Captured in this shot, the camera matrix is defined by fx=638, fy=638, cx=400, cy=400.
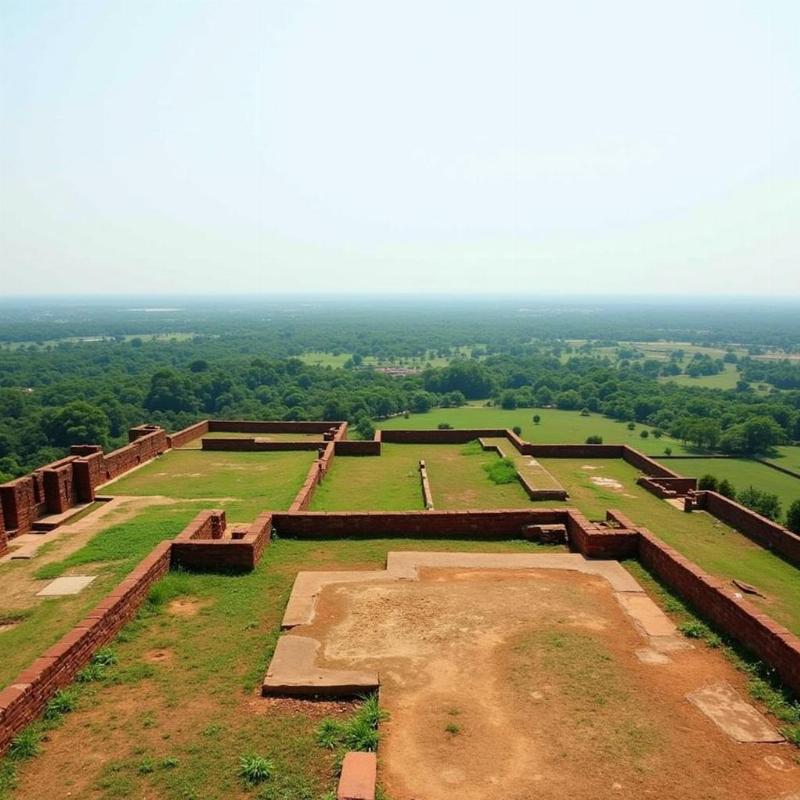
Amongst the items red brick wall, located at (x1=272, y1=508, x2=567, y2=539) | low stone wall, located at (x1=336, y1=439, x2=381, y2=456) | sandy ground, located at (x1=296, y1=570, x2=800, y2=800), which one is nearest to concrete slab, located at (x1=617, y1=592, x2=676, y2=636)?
sandy ground, located at (x1=296, y1=570, x2=800, y2=800)

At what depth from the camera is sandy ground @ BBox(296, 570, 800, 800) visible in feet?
15.6

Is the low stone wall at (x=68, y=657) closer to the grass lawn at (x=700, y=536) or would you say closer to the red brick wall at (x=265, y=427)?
the grass lawn at (x=700, y=536)

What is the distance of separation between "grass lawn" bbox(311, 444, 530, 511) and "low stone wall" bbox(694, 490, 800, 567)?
445 centimetres

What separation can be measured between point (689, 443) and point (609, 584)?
2112 inches

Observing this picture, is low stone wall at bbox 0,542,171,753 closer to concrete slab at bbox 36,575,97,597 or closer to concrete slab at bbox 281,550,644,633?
concrete slab at bbox 36,575,97,597

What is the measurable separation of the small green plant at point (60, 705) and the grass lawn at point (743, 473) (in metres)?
40.1

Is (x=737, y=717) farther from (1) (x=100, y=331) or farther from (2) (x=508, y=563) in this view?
(1) (x=100, y=331)

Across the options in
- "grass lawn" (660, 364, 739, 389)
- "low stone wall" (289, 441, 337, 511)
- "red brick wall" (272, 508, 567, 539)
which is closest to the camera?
"red brick wall" (272, 508, 567, 539)

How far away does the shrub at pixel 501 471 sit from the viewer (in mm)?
16134

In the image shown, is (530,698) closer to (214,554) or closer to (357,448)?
(214,554)

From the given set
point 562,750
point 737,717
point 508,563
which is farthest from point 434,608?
point 737,717

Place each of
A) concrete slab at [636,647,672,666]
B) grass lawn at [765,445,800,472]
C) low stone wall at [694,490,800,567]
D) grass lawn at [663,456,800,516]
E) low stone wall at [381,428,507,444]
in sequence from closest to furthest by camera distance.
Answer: concrete slab at [636,647,672,666] < low stone wall at [694,490,800,567] < low stone wall at [381,428,507,444] < grass lawn at [663,456,800,516] < grass lawn at [765,445,800,472]

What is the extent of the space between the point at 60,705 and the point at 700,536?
11.9 meters

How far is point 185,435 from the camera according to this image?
2120 cm
